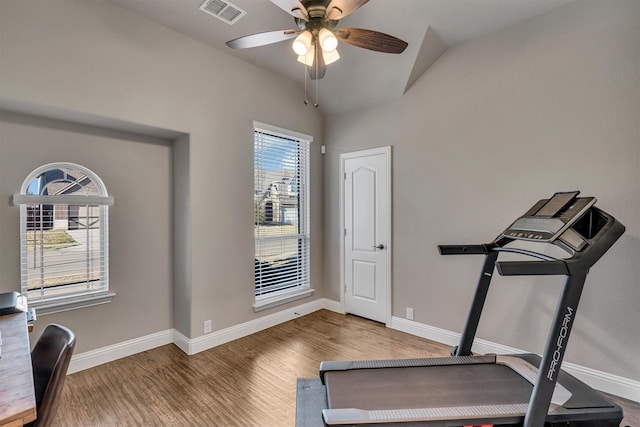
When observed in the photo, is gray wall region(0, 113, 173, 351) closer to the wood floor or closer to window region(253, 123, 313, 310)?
the wood floor

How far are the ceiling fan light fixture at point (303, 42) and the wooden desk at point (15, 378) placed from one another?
7.00ft

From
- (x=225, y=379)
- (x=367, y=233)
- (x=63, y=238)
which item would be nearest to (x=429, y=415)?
(x=225, y=379)

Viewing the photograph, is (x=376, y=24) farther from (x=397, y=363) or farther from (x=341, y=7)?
(x=397, y=363)

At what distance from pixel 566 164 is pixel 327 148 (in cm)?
266

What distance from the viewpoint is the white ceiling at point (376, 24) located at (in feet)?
8.20

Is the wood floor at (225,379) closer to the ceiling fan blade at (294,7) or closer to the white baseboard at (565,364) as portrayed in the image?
the white baseboard at (565,364)

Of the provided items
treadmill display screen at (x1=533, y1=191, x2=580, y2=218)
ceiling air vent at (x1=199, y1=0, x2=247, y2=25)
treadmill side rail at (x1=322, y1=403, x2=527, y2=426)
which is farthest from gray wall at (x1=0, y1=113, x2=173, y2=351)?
treadmill display screen at (x1=533, y1=191, x2=580, y2=218)

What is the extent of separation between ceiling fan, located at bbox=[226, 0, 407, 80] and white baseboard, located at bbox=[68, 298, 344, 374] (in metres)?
2.70

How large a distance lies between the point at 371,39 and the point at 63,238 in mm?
2965

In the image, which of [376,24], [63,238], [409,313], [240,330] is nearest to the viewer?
[63,238]

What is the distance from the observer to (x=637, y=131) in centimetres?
221

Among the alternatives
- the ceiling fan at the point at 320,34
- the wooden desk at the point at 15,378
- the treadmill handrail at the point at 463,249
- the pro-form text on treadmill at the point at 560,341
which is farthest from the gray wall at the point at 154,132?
the pro-form text on treadmill at the point at 560,341

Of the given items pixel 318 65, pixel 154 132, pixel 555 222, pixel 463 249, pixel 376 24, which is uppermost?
pixel 376 24

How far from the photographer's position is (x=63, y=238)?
8.55 ft
